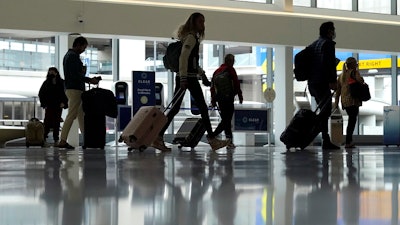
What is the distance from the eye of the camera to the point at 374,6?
19141 millimetres

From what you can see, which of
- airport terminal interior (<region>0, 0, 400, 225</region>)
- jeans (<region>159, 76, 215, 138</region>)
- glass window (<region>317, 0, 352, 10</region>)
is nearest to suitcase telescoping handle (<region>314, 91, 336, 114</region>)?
airport terminal interior (<region>0, 0, 400, 225</region>)

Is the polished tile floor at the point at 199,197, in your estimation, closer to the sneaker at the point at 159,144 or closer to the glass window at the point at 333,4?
the sneaker at the point at 159,144

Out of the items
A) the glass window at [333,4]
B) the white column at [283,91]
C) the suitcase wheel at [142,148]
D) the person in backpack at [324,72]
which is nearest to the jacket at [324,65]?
the person in backpack at [324,72]

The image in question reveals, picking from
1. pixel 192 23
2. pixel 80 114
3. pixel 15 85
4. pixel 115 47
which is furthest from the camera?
pixel 15 85

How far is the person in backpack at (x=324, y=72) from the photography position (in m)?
7.60

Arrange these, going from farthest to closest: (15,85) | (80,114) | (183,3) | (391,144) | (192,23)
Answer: (15,85) < (183,3) < (391,144) < (80,114) < (192,23)

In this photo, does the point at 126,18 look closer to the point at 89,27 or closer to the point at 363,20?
the point at 89,27

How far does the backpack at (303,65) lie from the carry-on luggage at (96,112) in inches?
111

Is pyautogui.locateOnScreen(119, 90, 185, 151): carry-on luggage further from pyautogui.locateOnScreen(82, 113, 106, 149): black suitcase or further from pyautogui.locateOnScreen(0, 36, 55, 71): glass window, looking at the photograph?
pyautogui.locateOnScreen(0, 36, 55, 71): glass window

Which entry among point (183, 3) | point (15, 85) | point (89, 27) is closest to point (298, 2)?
point (183, 3)

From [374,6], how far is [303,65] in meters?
12.6

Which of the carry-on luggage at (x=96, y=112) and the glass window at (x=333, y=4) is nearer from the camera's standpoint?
the carry-on luggage at (x=96, y=112)

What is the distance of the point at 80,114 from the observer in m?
8.55

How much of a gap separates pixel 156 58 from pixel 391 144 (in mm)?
8213
